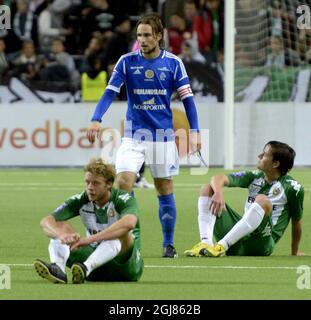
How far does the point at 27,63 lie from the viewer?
2203 cm

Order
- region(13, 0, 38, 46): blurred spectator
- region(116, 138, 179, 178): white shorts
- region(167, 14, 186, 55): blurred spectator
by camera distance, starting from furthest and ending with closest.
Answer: region(13, 0, 38, 46): blurred spectator, region(167, 14, 186, 55): blurred spectator, region(116, 138, 179, 178): white shorts

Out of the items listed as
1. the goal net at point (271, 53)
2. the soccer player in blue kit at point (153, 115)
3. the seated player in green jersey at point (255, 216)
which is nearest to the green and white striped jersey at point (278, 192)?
the seated player in green jersey at point (255, 216)

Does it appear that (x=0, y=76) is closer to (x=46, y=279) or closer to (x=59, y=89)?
(x=59, y=89)

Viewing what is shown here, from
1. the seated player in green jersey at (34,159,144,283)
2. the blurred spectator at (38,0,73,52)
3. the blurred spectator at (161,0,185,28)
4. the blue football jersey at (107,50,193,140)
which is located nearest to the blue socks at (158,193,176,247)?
the blue football jersey at (107,50,193,140)

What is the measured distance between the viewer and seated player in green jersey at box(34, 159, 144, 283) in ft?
26.5

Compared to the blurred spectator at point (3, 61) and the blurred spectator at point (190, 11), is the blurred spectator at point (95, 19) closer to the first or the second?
the blurred spectator at point (190, 11)

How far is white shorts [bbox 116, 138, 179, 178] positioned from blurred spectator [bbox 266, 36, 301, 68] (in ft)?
36.3

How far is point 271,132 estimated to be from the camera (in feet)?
67.1

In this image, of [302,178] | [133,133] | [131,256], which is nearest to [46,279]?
[131,256]

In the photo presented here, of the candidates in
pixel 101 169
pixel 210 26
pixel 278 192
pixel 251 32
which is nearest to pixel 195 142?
pixel 278 192

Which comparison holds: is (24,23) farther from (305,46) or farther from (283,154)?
(283,154)

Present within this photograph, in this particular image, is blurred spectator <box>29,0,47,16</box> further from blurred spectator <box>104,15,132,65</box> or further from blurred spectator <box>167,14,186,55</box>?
blurred spectator <box>167,14,186,55</box>

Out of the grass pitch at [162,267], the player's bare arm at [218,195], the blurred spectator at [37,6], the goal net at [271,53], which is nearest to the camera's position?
the grass pitch at [162,267]

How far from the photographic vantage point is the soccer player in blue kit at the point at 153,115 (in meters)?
10.2
